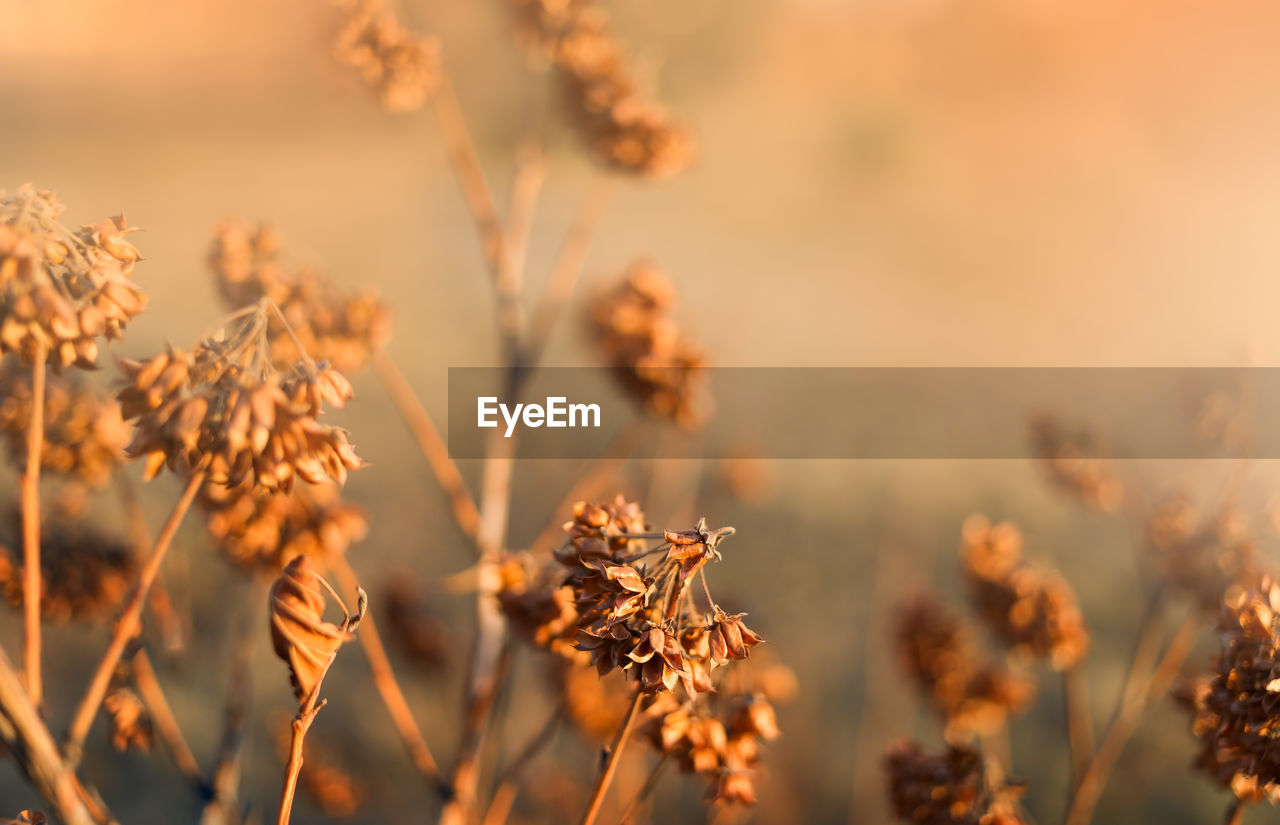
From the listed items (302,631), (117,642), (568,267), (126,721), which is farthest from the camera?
(568,267)

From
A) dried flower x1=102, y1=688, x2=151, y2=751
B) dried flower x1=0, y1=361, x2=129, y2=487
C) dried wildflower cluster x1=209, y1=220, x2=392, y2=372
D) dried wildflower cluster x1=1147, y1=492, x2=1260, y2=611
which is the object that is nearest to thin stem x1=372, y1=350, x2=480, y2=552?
dried wildflower cluster x1=209, y1=220, x2=392, y2=372

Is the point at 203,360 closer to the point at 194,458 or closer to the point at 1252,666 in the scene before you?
the point at 194,458

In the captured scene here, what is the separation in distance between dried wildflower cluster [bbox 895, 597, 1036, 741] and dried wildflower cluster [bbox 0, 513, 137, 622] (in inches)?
48.2

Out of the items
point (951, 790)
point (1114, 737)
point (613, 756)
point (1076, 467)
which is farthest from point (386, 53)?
point (1114, 737)

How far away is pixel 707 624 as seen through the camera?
50 cm

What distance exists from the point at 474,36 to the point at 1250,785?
15.2 feet

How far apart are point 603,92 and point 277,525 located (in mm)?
779

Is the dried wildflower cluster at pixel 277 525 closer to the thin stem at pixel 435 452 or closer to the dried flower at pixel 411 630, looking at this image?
the thin stem at pixel 435 452

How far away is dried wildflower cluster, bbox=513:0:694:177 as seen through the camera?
1.18m

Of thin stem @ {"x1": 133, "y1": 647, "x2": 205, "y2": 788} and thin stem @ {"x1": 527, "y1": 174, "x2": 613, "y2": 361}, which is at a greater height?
thin stem @ {"x1": 527, "y1": 174, "x2": 613, "y2": 361}

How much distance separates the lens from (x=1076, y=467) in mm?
1296

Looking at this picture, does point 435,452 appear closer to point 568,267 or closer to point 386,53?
point 568,267

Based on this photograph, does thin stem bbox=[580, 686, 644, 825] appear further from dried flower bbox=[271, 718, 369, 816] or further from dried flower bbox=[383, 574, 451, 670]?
dried flower bbox=[271, 718, 369, 816]

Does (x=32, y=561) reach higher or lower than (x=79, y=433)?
lower
